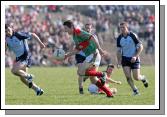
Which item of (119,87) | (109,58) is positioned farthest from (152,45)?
(119,87)

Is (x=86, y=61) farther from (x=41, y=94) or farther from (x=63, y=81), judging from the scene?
(x=63, y=81)

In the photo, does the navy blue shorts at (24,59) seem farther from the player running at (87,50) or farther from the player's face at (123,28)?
the player's face at (123,28)

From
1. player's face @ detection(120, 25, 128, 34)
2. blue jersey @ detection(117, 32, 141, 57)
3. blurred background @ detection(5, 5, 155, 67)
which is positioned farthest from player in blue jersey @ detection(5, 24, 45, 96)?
blurred background @ detection(5, 5, 155, 67)

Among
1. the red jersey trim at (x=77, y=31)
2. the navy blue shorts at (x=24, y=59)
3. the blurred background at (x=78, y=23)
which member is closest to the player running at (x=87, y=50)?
the red jersey trim at (x=77, y=31)

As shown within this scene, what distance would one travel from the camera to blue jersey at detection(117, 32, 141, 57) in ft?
67.6

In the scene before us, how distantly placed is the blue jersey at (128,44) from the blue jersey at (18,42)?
8.70ft

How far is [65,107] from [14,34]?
12.2 feet

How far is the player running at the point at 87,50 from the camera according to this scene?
18781mm

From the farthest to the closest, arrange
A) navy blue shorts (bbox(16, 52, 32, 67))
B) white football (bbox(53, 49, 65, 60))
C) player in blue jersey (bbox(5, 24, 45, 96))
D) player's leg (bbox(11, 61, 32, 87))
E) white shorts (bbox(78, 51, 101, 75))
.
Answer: navy blue shorts (bbox(16, 52, 32, 67))
player's leg (bbox(11, 61, 32, 87))
player in blue jersey (bbox(5, 24, 45, 96))
white shorts (bbox(78, 51, 101, 75))
white football (bbox(53, 49, 65, 60))

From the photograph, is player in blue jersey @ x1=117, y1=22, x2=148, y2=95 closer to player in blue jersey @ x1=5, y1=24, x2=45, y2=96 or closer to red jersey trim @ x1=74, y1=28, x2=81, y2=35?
red jersey trim @ x1=74, y1=28, x2=81, y2=35

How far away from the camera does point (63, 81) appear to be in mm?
29000

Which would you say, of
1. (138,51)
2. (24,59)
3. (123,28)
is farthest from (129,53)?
(24,59)

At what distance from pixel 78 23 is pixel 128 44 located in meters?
26.3

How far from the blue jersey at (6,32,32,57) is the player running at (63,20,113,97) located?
1532 mm
